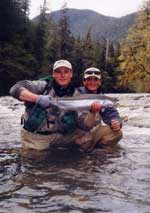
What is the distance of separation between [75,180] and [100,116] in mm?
2195

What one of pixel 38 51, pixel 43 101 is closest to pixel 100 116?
pixel 43 101

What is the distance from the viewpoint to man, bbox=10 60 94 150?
249 inches

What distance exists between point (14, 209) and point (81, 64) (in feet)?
155

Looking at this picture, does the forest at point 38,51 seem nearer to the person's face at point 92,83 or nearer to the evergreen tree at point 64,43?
the evergreen tree at point 64,43

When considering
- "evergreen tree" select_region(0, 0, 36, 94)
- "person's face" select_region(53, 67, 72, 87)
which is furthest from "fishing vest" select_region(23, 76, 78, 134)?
"evergreen tree" select_region(0, 0, 36, 94)

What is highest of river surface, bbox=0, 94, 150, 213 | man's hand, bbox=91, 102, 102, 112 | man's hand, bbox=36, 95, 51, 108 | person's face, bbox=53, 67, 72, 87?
person's face, bbox=53, 67, 72, 87

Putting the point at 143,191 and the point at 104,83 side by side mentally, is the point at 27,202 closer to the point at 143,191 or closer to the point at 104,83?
the point at 143,191

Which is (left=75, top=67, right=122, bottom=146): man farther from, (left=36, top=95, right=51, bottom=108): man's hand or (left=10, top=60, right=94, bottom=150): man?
(left=36, top=95, right=51, bottom=108): man's hand

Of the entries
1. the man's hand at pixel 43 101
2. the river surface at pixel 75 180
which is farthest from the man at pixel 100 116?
the man's hand at pixel 43 101

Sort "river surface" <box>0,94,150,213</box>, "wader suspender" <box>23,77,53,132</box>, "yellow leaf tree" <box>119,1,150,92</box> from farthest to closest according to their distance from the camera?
1. "yellow leaf tree" <box>119,1,150,92</box>
2. "wader suspender" <box>23,77,53,132</box>
3. "river surface" <box>0,94,150,213</box>

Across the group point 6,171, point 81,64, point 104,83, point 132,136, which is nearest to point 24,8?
point 81,64

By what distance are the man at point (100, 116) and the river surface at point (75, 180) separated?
0.84 feet

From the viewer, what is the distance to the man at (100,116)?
683 centimetres

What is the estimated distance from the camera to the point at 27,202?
4.25m
